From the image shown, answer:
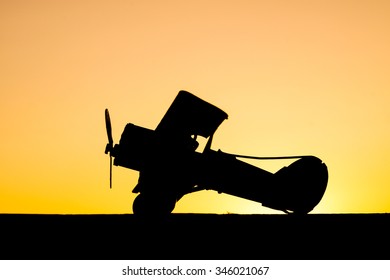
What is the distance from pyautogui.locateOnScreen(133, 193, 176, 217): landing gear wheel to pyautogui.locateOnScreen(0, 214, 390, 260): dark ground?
→ 1.28 metres

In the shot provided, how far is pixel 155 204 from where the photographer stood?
39.9 feet

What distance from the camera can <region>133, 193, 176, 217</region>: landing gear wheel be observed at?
12.1 metres

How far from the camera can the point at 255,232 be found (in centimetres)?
1016

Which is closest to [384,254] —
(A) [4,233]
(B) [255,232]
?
(B) [255,232]

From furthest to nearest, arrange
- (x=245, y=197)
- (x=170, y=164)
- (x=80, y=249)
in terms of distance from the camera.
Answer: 1. (x=245, y=197)
2. (x=170, y=164)
3. (x=80, y=249)

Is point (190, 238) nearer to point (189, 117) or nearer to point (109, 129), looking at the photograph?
point (189, 117)

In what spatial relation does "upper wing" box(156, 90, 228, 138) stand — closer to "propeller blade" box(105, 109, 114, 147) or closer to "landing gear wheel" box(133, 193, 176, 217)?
"propeller blade" box(105, 109, 114, 147)

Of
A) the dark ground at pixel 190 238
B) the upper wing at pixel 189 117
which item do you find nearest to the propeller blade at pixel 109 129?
the upper wing at pixel 189 117

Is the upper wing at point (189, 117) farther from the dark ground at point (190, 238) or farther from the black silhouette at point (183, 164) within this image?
the dark ground at point (190, 238)

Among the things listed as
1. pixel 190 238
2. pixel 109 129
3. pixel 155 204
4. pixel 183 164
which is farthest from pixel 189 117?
pixel 190 238

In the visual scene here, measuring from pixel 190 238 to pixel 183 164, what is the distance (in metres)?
2.65

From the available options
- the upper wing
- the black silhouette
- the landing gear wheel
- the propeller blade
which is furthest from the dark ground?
the upper wing

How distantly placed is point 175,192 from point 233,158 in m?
1.68

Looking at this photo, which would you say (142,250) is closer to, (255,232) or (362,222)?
(255,232)
